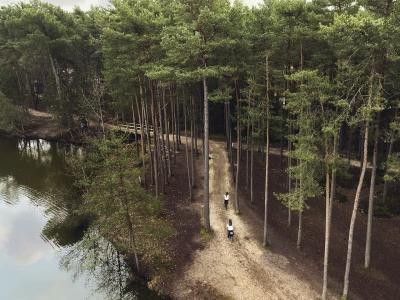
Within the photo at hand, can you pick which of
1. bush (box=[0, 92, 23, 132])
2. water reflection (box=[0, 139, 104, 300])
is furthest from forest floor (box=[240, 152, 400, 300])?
bush (box=[0, 92, 23, 132])

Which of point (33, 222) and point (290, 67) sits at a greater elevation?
point (290, 67)

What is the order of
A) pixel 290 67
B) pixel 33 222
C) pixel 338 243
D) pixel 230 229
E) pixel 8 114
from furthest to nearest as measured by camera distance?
pixel 8 114 < pixel 33 222 < pixel 290 67 < pixel 230 229 < pixel 338 243

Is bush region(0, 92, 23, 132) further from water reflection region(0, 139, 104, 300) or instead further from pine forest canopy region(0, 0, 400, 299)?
pine forest canopy region(0, 0, 400, 299)

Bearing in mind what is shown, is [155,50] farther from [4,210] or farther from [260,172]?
[4,210]

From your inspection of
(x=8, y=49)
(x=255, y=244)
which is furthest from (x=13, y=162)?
(x=255, y=244)

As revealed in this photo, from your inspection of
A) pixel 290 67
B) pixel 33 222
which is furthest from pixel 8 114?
pixel 290 67

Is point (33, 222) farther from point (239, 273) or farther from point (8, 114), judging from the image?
point (8, 114)

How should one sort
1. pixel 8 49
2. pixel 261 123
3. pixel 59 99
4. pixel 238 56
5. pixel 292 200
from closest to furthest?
pixel 292 200 → pixel 238 56 → pixel 261 123 → pixel 59 99 → pixel 8 49
